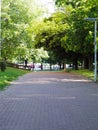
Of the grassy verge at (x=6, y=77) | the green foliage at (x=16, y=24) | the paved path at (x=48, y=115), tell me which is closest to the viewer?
the paved path at (x=48, y=115)

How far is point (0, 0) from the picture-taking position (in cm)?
6284

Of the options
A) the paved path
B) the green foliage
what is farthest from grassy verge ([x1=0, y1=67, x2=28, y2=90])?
the green foliage

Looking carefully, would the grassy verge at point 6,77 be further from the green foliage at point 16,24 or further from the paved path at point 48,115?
the green foliage at point 16,24

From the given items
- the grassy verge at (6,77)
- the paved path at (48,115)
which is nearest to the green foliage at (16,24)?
the grassy verge at (6,77)

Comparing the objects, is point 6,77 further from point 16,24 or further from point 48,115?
point 16,24

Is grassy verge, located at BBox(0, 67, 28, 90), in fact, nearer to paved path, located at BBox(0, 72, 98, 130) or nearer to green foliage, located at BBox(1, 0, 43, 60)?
paved path, located at BBox(0, 72, 98, 130)

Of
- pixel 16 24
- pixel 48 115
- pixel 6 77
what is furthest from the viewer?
pixel 16 24

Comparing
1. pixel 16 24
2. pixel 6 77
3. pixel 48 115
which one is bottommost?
pixel 48 115

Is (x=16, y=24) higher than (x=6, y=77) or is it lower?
higher

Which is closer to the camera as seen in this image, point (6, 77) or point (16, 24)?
point (6, 77)

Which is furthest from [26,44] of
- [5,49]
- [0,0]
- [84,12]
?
[84,12]

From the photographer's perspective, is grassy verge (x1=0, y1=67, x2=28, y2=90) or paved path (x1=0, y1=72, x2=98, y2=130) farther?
grassy verge (x1=0, y1=67, x2=28, y2=90)

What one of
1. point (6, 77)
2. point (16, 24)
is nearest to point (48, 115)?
point (6, 77)

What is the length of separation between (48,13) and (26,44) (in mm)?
7098
